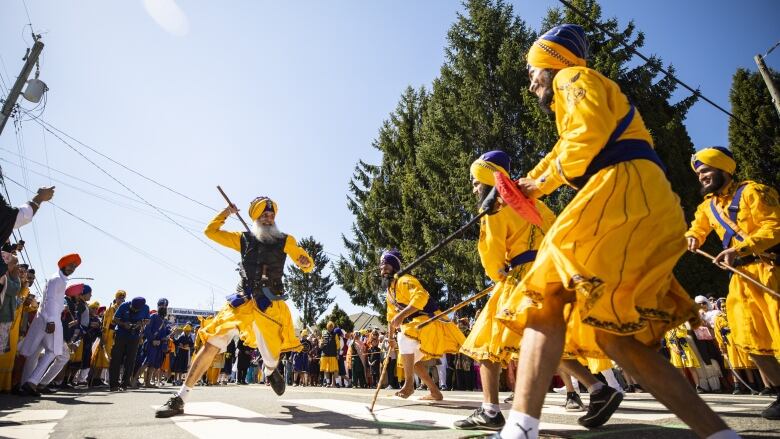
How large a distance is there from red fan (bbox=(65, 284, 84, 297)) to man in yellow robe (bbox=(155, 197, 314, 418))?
7.00 metres

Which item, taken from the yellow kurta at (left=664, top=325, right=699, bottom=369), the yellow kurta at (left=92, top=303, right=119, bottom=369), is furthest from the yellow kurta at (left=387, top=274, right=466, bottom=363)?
the yellow kurta at (left=92, top=303, right=119, bottom=369)

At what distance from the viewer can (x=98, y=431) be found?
3.16 m

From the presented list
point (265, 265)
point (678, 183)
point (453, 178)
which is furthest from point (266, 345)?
point (678, 183)

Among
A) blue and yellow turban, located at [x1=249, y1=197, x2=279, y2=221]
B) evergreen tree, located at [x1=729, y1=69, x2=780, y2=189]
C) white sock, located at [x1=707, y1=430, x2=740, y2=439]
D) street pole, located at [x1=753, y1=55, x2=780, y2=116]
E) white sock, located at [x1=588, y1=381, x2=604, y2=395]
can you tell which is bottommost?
white sock, located at [x1=707, y1=430, x2=740, y2=439]

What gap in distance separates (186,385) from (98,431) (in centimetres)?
111

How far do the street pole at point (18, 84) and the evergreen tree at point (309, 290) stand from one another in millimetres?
42986

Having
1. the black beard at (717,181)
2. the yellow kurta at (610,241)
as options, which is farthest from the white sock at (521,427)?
the black beard at (717,181)

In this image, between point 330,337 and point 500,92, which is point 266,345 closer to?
point 330,337

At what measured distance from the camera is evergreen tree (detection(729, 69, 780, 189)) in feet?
78.4

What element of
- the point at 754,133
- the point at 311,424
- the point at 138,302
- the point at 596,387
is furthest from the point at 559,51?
the point at 754,133

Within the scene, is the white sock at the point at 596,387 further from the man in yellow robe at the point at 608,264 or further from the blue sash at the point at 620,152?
the blue sash at the point at 620,152

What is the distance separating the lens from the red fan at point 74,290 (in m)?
9.98

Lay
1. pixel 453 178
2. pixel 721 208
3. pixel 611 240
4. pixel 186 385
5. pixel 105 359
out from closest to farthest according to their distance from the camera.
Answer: pixel 611 240, pixel 721 208, pixel 186 385, pixel 105 359, pixel 453 178

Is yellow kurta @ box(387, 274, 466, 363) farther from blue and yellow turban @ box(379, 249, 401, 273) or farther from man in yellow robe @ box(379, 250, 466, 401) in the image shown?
blue and yellow turban @ box(379, 249, 401, 273)
